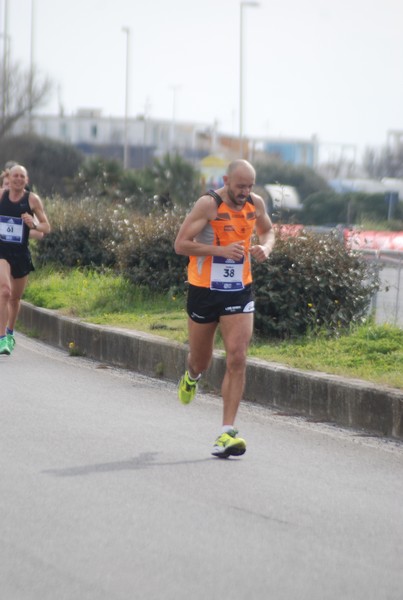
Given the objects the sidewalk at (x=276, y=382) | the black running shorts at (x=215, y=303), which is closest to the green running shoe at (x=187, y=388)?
the black running shorts at (x=215, y=303)

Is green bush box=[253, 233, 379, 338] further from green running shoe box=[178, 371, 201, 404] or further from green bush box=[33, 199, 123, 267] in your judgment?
green bush box=[33, 199, 123, 267]

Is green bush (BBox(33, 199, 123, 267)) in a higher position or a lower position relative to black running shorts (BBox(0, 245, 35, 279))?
lower

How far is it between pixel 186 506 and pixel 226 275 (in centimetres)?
217

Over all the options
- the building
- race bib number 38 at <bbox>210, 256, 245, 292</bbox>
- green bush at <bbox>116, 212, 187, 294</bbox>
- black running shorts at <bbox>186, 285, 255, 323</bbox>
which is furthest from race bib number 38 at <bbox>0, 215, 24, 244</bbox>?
the building

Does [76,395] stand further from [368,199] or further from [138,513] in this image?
[368,199]

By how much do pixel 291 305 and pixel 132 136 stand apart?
148m

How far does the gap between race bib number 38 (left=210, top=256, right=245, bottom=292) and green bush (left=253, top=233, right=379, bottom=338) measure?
3.68 m

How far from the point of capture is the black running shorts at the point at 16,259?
13594 mm

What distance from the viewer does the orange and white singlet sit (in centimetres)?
856

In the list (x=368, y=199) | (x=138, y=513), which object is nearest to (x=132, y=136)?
(x=368, y=199)

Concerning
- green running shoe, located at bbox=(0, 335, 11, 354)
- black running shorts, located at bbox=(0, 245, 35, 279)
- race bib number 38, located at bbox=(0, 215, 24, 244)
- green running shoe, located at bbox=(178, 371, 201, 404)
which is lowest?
green running shoe, located at bbox=(0, 335, 11, 354)

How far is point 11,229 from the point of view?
532 inches

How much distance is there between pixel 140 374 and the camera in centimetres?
1279

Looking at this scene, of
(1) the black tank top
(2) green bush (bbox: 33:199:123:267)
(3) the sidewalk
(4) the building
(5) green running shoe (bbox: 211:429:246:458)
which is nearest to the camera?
(5) green running shoe (bbox: 211:429:246:458)
